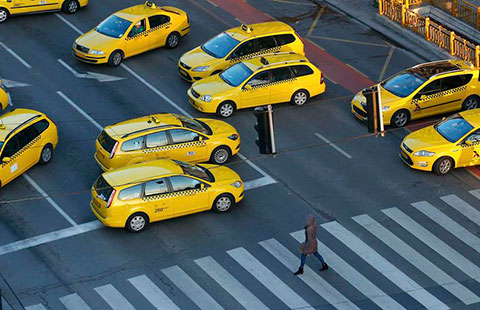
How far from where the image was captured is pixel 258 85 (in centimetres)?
3431

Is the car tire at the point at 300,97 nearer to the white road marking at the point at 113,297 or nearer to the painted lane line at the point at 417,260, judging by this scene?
the painted lane line at the point at 417,260

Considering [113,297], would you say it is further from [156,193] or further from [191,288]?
[156,193]

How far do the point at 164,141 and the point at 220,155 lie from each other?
2.00 metres

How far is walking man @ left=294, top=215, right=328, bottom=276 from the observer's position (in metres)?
25.5

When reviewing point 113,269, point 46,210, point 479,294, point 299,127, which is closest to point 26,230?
point 46,210

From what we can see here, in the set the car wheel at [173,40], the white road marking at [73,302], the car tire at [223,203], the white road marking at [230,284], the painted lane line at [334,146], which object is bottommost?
the white road marking at [230,284]

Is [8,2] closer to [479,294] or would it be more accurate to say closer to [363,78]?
[363,78]

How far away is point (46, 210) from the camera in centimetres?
2912

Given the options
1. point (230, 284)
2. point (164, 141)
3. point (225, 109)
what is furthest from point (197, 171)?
point (225, 109)

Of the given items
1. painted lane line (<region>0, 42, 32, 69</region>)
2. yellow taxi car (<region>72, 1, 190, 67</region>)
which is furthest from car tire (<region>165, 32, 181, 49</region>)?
painted lane line (<region>0, 42, 32, 69</region>)

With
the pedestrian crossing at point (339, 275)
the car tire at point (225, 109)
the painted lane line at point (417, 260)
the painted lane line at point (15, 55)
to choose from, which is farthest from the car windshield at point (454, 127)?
the painted lane line at point (15, 55)

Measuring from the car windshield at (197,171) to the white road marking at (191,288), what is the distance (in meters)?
3.04

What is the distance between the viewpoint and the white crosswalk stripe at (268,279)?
1009 inches

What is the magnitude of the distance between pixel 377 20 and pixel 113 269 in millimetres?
19814
